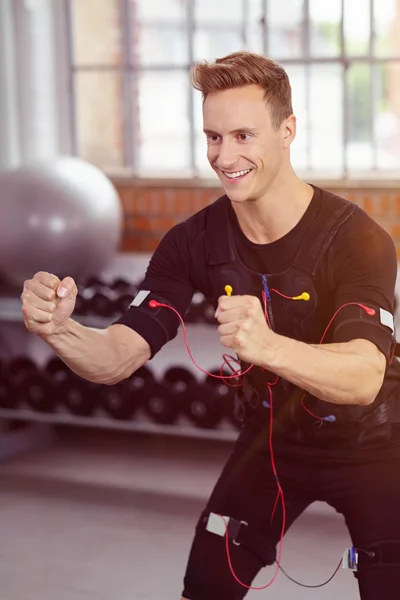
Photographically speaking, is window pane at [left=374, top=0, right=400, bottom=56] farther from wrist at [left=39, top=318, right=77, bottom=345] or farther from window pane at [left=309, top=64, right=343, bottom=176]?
wrist at [left=39, top=318, right=77, bottom=345]

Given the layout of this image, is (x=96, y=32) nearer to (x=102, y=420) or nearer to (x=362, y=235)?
(x=102, y=420)

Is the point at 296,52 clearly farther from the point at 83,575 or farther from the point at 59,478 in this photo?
the point at 83,575

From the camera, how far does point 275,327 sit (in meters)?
1.92

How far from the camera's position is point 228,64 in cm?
178

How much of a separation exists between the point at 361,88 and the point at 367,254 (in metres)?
2.49

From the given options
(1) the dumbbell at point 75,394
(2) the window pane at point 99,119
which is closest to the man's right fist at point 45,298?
(1) the dumbbell at point 75,394

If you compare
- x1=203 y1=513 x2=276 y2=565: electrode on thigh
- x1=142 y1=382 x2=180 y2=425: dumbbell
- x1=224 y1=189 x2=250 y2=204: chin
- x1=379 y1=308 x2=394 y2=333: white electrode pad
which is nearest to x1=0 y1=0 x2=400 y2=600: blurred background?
x1=142 y1=382 x2=180 y2=425: dumbbell

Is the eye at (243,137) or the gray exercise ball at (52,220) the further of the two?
the gray exercise ball at (52,220)

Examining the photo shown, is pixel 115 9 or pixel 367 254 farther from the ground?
pixel 115 9

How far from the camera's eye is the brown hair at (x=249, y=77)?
1760 mm

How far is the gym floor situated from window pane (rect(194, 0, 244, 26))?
1.83 meters

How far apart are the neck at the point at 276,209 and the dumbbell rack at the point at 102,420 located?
1702 mm

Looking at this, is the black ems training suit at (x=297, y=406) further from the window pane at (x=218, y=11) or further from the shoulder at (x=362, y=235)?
the window pane at (x=218, y=11)

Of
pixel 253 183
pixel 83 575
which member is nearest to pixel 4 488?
pixel 83 575
